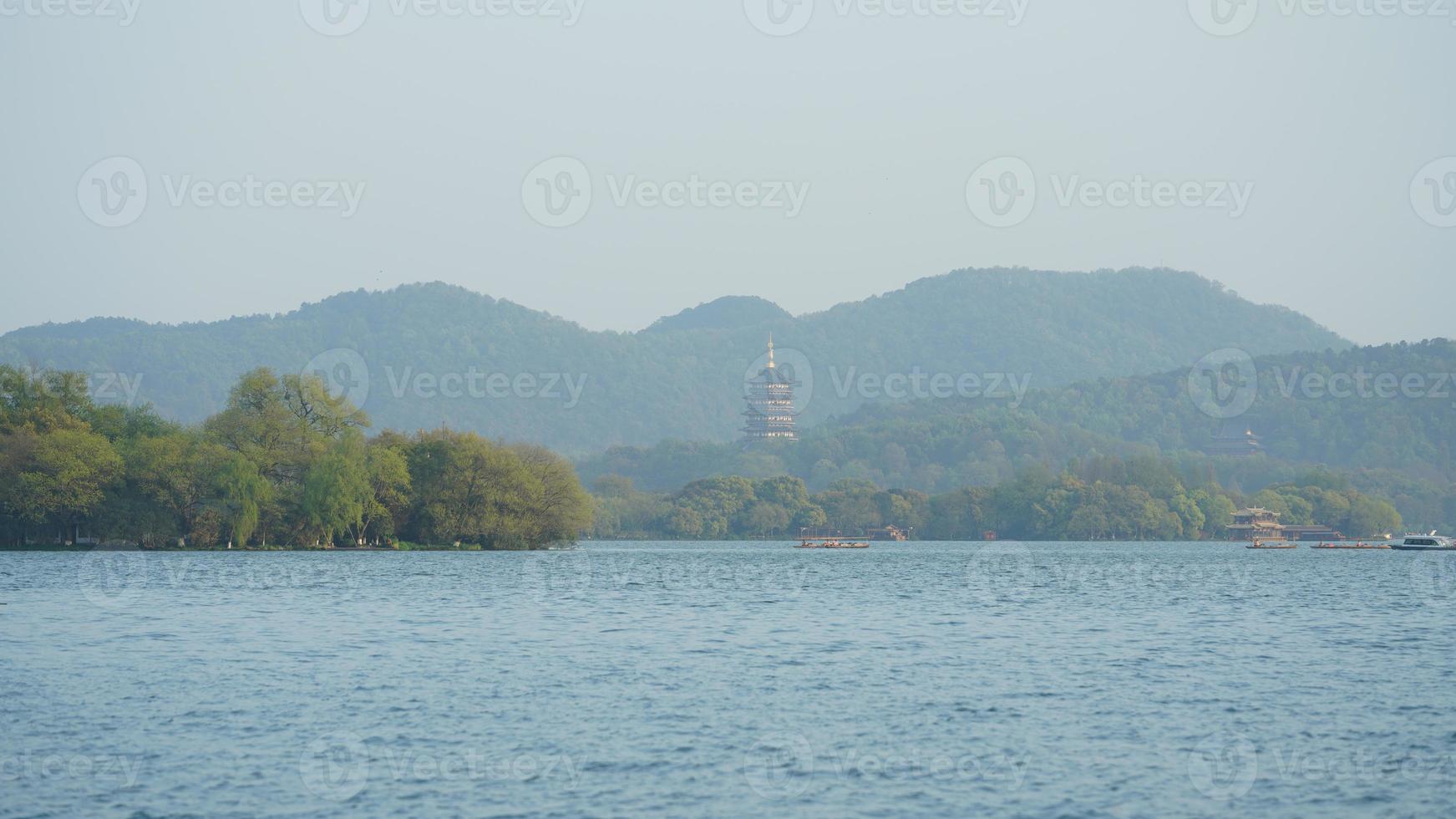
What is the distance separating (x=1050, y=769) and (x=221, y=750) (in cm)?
1385

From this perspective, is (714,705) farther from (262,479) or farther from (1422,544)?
(1422,544)

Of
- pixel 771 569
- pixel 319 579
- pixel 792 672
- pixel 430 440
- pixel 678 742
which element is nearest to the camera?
pixel 678 742

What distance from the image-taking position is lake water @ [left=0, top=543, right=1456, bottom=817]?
22766 mm

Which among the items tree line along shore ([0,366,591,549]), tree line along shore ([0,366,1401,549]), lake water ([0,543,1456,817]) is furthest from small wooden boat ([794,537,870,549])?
lake water ([0,543,1456,817])

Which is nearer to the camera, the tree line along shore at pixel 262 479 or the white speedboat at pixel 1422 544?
the tree line along shore at pixel 262 479

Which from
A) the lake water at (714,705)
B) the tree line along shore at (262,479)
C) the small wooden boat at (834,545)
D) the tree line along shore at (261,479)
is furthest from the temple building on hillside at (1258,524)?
the lake water at (714,705)

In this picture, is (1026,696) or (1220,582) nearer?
(1026,696)

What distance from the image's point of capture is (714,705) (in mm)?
30859

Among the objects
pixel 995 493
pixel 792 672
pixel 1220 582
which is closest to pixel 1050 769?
pixel 792 672

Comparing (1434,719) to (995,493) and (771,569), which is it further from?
(995,493)

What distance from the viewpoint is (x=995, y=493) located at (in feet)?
590

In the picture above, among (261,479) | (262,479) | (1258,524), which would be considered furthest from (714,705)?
(1258,524)

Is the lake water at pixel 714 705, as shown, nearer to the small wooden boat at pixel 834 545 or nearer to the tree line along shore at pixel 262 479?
the tree line along shore at pixel 262 479

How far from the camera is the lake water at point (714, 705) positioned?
74.7ft
